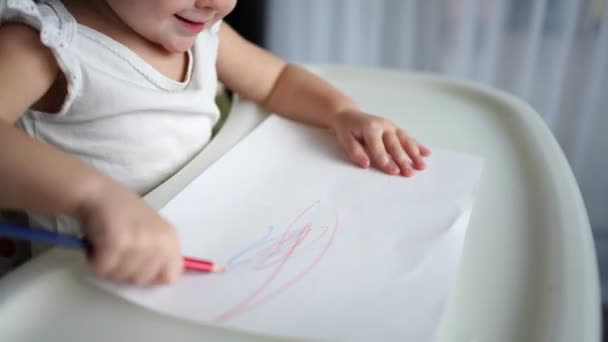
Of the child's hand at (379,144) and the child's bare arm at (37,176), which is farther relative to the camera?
the child's hand at (379,144)

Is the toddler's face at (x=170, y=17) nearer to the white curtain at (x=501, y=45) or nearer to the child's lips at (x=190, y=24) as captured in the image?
the child's lips at (x=190, y=24)

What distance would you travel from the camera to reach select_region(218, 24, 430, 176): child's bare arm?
20.7 inches

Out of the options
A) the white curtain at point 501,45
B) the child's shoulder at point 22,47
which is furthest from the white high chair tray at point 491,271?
the white curtain at point 501,45

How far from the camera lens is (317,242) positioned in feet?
1.33

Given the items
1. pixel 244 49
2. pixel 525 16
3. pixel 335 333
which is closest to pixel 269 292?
pixel 335 333

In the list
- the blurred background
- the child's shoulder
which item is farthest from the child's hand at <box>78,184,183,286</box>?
the blurred background

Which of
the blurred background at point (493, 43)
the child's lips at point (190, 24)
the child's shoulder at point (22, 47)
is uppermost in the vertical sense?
the child's lips at point (190, 24)

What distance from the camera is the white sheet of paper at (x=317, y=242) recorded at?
0.34m

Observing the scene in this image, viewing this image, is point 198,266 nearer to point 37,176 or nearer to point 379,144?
point 37,176

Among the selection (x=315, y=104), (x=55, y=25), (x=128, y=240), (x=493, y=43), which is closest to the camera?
(x=128, y=240)

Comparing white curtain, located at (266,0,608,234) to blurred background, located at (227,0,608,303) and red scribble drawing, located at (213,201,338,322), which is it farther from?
red scribble drawing, located at (213,201,338,322)

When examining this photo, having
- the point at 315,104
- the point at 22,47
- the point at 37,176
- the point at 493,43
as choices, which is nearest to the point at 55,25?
the point at 22,47

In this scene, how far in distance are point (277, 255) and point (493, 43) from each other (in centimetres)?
72

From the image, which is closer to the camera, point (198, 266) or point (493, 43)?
point (198, 266)
